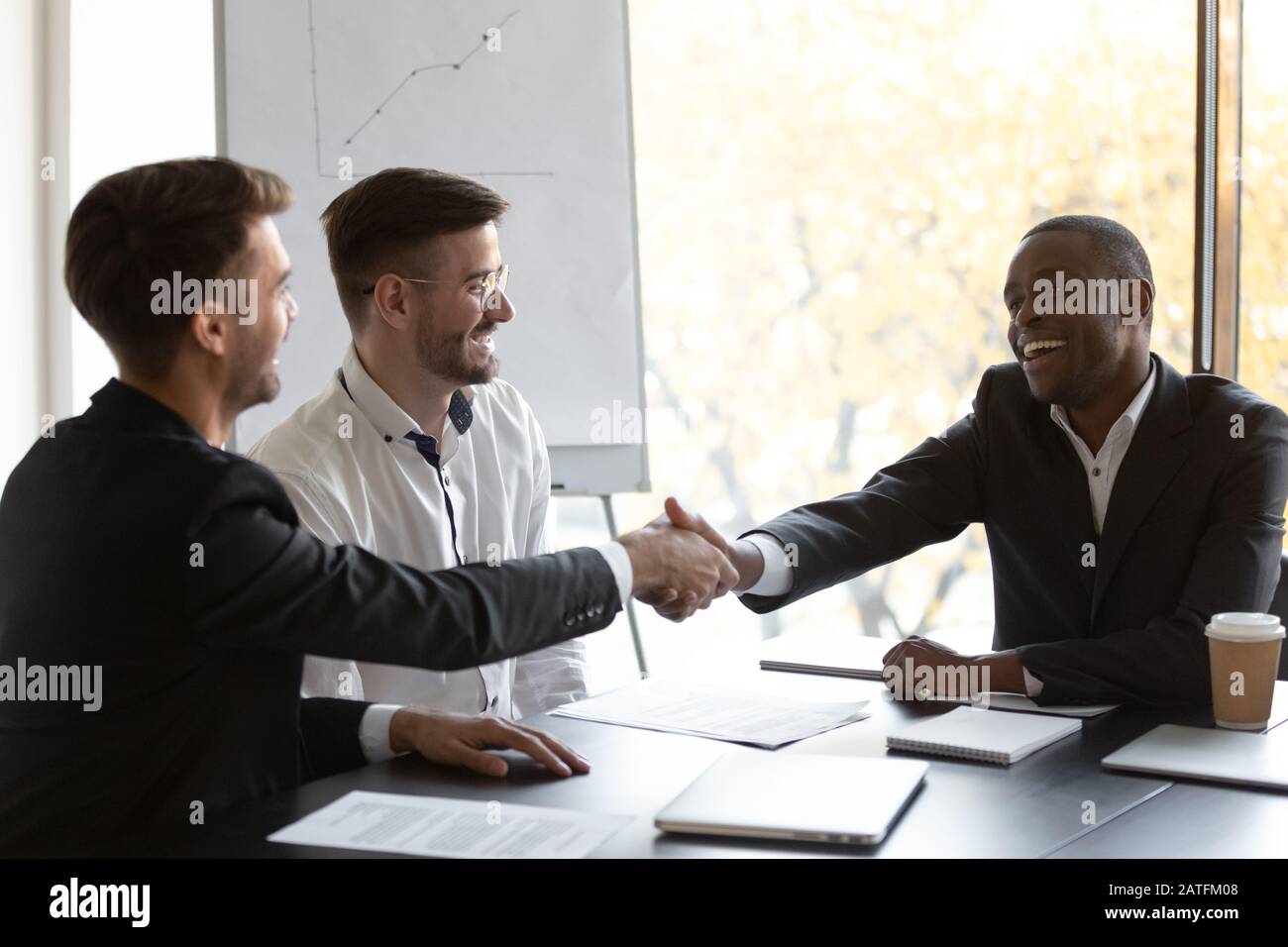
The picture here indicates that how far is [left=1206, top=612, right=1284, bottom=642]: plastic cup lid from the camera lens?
5.65 feet

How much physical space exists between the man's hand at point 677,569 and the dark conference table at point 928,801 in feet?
1.05

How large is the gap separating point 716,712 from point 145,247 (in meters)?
0.98

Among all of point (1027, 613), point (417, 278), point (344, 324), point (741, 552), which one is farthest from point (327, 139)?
point (1027, 613)

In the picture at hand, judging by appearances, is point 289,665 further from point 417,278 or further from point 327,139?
point 327,139

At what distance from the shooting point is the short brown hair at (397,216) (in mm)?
2395

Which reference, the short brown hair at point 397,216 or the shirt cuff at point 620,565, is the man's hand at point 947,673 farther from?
the short brown hair at point 397,216

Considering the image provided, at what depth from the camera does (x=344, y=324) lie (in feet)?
11.3

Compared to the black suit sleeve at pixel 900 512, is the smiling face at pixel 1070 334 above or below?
above

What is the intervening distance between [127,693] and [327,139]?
2.30 metres

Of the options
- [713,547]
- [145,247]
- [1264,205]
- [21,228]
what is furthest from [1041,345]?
[21,228]

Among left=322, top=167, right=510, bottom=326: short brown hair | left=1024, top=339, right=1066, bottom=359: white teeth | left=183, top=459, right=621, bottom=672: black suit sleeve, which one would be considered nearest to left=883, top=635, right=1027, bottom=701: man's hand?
left=183, top=459, right=621, bottom=672: black suit sleeve

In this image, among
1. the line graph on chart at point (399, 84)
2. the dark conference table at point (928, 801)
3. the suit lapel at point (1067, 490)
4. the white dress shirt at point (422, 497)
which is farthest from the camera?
the line graph on chart at point (399, 84)

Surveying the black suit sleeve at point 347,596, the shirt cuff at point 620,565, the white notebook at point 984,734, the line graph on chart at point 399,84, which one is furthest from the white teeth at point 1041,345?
the line graph on chart at point 399,84

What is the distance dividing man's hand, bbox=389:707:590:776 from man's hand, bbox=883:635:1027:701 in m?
0.60
